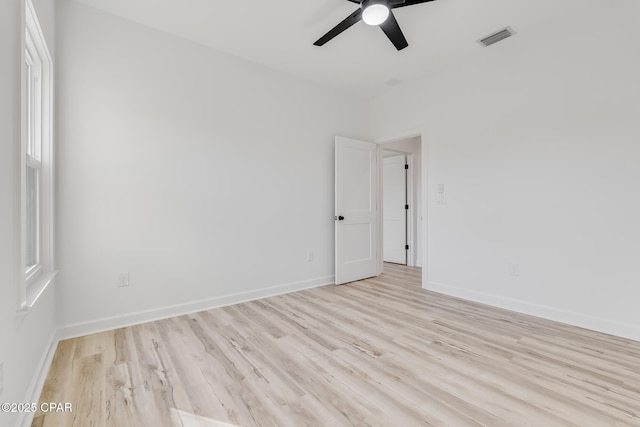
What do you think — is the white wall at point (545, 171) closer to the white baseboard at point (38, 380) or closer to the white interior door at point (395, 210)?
the white interior door at point (395, 210)

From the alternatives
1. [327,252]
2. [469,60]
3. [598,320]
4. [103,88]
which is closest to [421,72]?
[469,60]

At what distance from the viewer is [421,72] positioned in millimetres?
3711

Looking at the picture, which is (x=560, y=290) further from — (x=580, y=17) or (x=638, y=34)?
(x=580, y=17)

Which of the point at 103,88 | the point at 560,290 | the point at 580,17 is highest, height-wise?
the point at 580,17

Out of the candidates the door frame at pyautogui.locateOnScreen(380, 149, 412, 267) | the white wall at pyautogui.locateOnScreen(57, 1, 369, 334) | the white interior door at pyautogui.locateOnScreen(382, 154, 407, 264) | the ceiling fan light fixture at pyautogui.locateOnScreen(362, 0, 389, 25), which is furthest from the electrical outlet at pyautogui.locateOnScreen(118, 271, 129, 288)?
the door frame at pyautogui.locateOnScreen(380, 149, 412, 267)

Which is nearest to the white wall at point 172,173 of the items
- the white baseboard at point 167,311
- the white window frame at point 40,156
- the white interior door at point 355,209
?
the white baseboard at point 167,311

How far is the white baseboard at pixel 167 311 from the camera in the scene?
243 centimetres

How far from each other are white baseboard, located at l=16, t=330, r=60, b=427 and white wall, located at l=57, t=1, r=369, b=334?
0.30 m

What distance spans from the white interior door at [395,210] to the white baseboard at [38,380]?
4.70 metres

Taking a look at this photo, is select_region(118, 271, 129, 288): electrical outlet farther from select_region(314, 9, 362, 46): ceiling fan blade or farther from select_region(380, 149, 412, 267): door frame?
select_region(380, 149, 412, 267): door frame

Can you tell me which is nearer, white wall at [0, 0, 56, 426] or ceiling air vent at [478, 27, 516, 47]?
white wall at [0, 0, 56, 426]

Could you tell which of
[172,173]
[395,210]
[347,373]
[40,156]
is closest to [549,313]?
[347,373]

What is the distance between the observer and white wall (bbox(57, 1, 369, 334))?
244 centimetres

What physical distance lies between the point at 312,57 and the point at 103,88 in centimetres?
211
